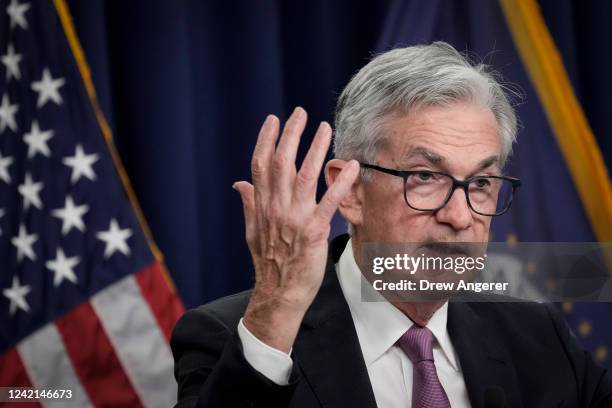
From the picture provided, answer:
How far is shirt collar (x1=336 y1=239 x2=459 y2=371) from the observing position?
1.60 metres

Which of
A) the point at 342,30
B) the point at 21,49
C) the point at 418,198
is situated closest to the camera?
the point at 418,198

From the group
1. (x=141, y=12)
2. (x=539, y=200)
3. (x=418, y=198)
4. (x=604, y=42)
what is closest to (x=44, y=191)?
(x=141, y=12)

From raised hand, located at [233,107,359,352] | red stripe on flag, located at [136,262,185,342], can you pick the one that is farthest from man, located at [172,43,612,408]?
red stripe on flag, located at [136,262,185,342]

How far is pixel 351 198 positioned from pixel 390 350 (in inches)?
13.9

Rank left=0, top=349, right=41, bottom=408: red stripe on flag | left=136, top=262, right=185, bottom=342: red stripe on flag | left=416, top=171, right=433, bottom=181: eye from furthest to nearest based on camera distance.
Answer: left=136, top=262, right=185, bottom=342: red stripe on flag → left=0, top=349, right=41, bottom=408: red stripe on flag → left=416, top=171, right=433, bottom=181: eye

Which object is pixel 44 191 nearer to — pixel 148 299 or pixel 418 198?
pixel 148 299

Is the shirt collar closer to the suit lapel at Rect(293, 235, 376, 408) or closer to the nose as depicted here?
the suit lapel at Rect(293, 235, 376, 408)

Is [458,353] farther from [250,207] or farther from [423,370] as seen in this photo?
[250,207]

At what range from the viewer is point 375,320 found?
1.62 metres

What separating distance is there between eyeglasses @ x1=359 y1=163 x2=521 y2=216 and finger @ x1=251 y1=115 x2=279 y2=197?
1.51 ft

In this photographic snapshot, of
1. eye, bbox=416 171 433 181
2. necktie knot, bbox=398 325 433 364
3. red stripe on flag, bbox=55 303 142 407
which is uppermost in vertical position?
eye, bbox=416 171 433 181

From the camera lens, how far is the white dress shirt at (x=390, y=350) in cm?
156

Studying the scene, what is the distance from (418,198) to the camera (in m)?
1.58

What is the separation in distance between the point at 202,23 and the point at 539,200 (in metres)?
1.48
